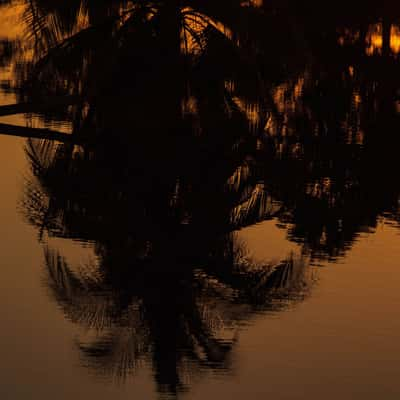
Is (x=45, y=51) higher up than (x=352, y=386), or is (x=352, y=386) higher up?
(x=45, y=51)

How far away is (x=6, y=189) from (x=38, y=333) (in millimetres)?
4406

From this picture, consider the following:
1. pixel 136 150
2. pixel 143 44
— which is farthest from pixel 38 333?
pixel 143 44

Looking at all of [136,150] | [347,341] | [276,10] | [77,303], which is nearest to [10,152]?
[136,150]

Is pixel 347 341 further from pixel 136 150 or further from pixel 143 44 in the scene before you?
pixel 143 44

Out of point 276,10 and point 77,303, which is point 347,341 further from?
point 276,10

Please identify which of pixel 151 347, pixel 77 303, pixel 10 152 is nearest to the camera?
pixel 151 347

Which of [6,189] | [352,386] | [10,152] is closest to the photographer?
[352,386]

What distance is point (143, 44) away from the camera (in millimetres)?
15055

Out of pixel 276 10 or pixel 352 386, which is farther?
pixel 276 10

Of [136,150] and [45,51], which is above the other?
[45,51]

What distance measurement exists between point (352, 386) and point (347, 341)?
27.9 inches

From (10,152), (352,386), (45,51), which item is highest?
(45,51)

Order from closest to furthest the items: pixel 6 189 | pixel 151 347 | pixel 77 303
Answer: pixel 151 347, pixel 77 303, pixel 6 189

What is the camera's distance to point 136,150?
42.6 feet
